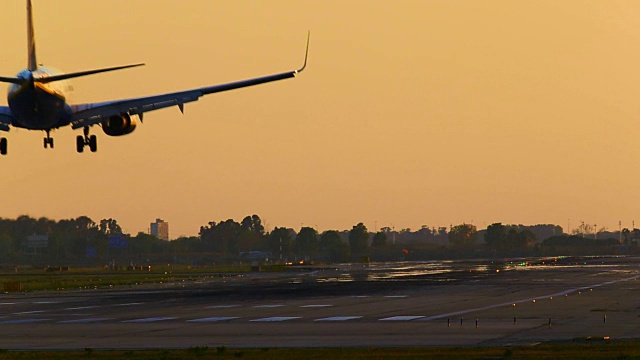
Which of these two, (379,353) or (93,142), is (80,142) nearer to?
(93,142)

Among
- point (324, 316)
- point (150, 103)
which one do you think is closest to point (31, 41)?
point (150, 103)

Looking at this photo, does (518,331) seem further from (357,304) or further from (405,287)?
(405,287)

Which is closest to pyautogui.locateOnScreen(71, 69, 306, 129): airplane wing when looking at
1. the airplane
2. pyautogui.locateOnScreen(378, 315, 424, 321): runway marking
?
the airplane

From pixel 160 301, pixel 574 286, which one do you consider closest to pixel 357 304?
pixel 160 301

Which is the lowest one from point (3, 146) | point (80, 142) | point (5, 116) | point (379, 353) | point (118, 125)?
point (379, 353)

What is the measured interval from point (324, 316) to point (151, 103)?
17.4 m

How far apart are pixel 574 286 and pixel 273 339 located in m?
54.1

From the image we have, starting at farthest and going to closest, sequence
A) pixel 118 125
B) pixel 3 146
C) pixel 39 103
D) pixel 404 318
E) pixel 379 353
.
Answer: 1. pixel 3 146
2. pixel 118 125
3. pixel 39 103
4. pixel 404 318
5. pixel 379 353

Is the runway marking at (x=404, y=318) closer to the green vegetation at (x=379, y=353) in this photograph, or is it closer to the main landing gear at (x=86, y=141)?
the green vegetation at (x=379, y=353)

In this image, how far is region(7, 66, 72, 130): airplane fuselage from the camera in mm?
70938

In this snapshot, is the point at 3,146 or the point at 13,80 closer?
the point at 13,80

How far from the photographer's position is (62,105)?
73562 millimetres

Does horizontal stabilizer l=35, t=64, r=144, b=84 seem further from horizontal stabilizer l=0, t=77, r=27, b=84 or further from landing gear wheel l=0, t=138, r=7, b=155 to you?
landing gear wheel l=0, t=138, r=7, b=155

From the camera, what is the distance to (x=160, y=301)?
288 ft
